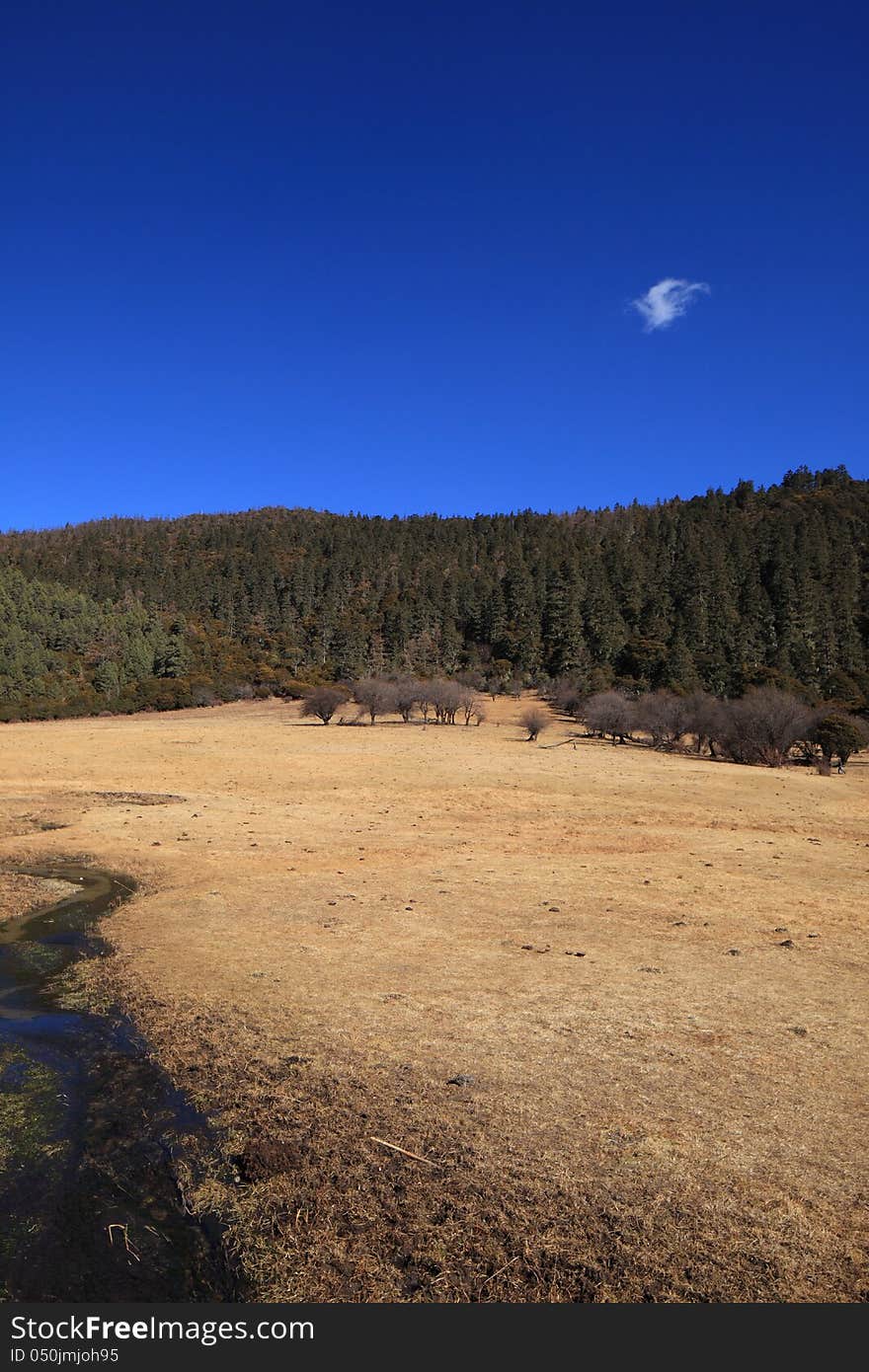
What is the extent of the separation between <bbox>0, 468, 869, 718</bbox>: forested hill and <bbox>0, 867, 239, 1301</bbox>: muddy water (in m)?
70.2

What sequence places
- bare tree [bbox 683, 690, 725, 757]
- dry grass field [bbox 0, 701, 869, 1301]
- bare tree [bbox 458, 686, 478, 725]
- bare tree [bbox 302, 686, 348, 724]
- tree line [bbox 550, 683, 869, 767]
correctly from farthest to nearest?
bare tree [bbox 458, 686, 478, 725] → bare tree [bbox 302, 686, 348, 724] → bare tree [bbox 683, 690, 725, 757] → tree line [bbox 550, 683, 869, 767] → dry grass field [bbox 0, 701, 869, 1301]

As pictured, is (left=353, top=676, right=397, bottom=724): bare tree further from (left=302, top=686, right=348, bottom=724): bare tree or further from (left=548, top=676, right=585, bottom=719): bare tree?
(left=548, top=676, right=585, bottom=719): bare tree

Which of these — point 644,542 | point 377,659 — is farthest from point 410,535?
point 377,659

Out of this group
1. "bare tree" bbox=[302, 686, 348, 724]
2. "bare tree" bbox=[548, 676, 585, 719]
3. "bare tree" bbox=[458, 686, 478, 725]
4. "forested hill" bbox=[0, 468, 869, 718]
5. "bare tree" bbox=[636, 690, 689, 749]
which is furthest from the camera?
"forested hill" bbox=[0, 468, 869, 718]

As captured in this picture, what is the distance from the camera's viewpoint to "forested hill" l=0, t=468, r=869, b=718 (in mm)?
93938

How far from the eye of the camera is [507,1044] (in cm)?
857

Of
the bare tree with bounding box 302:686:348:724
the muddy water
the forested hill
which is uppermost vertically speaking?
the forested hill

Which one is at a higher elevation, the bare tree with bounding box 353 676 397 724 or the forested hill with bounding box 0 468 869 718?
the forested hill with bounding box 0 468 869 718

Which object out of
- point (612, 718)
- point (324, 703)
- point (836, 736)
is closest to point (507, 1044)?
point (836, 736)

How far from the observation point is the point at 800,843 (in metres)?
22.9

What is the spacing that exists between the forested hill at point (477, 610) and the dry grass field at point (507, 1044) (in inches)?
2344

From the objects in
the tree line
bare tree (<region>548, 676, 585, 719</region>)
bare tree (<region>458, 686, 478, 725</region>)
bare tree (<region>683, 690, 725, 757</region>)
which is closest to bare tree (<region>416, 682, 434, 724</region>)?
bare tree (<region>458, 686, 478, 725</region>)

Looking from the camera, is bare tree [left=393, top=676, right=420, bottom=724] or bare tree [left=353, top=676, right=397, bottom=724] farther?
bare tree [left=393, top=676, right=420, bottom=724]

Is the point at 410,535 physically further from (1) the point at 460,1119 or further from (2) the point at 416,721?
(1) the point at 460,1119
